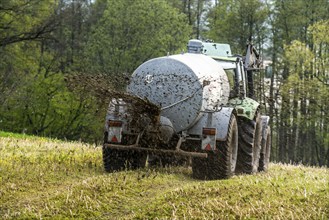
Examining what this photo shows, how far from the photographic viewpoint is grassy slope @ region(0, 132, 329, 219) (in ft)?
23.9

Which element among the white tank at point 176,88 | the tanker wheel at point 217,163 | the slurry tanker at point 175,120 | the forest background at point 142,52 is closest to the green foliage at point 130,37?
the forest background at point 142,52

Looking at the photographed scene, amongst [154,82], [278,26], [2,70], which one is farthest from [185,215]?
[278,26]

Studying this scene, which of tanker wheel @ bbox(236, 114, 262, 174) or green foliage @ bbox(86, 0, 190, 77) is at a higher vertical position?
green foliage @ bbox(86, 0, 190, 77)

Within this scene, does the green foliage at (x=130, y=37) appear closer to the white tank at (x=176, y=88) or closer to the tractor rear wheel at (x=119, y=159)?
the tractor rear wheel at (x=119, y=159)

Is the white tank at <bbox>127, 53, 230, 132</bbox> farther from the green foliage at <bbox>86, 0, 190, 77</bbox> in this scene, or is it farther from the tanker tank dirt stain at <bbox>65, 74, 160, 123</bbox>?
the green foliage at <bbox>86, 0, 190, 77</bbox>

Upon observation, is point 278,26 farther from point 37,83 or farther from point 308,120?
point 37,83

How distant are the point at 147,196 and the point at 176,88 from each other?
2.79 meters

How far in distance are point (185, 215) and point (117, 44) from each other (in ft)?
114

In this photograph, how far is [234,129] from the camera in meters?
11.5

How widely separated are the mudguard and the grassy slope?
0.93 m

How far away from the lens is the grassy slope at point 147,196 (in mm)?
7281

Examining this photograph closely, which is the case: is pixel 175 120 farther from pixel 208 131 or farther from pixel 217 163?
pixel 217 163

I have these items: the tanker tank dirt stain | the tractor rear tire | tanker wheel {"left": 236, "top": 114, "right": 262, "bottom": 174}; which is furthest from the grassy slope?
tanker wheel {"left": 236, "top": 114, "right": 262, "bottom": 174}

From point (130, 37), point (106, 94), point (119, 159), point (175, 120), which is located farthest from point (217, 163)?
point (130, 37)
